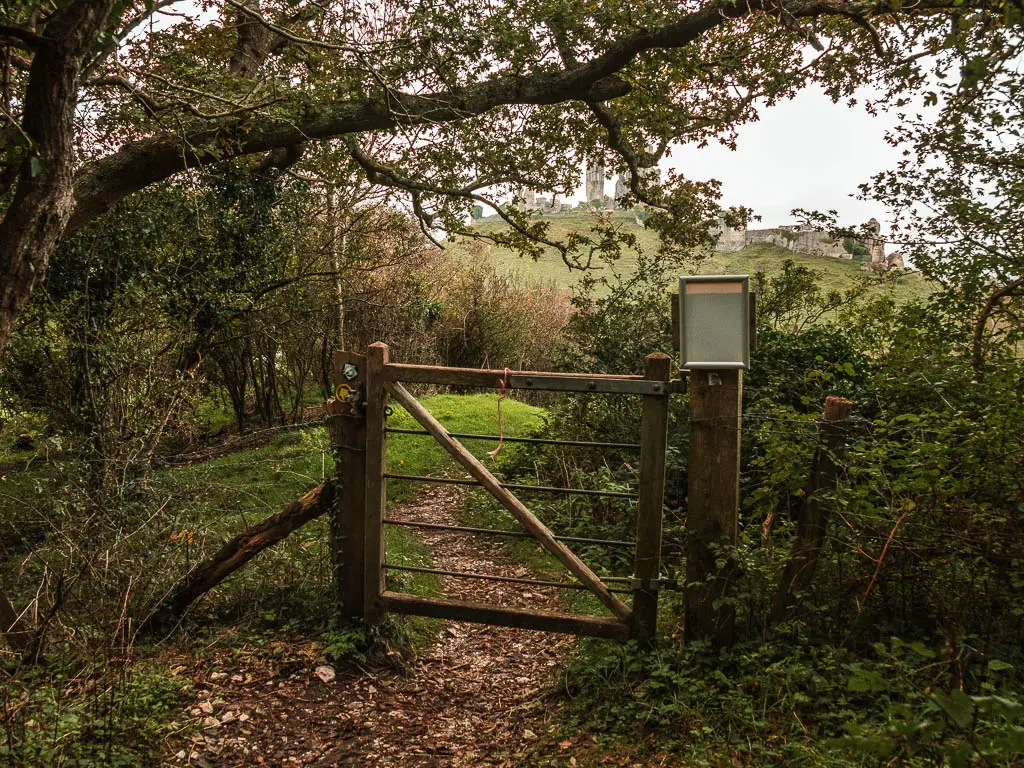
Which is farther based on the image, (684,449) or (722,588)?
(684,449)

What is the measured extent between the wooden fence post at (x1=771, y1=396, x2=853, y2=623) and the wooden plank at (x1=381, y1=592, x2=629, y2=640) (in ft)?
3.15

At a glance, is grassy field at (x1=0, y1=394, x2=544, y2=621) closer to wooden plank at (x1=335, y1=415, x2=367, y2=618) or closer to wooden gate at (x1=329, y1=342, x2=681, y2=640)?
wooden plank at (x1=335, y1=415, x2=367, y2=618)

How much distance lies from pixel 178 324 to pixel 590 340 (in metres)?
5.48

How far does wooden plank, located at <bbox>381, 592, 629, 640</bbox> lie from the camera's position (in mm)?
3965

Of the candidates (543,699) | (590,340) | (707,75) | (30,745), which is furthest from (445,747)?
(707,75)

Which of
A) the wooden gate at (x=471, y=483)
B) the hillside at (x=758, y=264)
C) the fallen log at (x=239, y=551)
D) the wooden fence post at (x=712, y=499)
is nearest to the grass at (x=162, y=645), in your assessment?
the fallen log at (x=239, y=551)

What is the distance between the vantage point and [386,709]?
3.88 metres

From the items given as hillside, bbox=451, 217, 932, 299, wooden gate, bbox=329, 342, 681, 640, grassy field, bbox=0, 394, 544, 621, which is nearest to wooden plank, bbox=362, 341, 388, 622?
wooden gate, bbox=329, 342, 681, 640

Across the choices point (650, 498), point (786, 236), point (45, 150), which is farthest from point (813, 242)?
point (45, 150)

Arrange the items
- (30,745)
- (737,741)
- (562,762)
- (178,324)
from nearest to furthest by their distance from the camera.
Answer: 1. (30,745)
2. (737,741)
3. (562,762)
4. (178,324)

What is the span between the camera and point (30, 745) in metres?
2.75

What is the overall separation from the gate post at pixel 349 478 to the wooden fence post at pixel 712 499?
1999 millimetres

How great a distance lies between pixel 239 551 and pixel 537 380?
2.20m

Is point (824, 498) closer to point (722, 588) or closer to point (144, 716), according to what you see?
point (722, 588)
